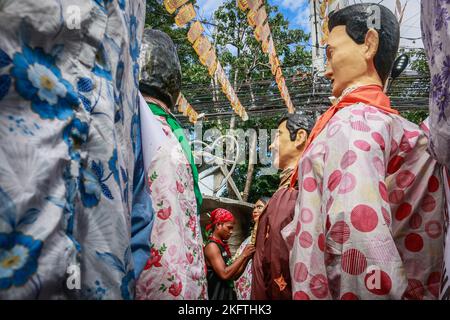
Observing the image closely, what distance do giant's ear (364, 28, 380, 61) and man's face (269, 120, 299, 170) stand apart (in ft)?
3.30

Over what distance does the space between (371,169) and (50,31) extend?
990mm

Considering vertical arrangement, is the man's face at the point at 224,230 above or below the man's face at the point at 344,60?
below

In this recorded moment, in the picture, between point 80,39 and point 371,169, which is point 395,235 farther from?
point 80,39

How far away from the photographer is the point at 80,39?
78cm

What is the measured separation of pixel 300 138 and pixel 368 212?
150 centimetres

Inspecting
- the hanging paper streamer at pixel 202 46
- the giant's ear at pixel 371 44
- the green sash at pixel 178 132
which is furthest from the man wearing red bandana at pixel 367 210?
the hanging paper streamer at pixel 202 46

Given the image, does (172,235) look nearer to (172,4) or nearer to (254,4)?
(172,4)

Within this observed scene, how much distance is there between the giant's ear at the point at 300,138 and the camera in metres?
2.77

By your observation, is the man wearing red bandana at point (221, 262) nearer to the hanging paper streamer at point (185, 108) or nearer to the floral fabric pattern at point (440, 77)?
the floral fabric pattern at point (440, 77)

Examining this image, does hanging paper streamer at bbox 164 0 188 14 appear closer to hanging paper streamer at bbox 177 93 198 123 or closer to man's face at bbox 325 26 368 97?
hanging paper streamer at bbox 177 93 198 123

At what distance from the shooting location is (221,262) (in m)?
3.57

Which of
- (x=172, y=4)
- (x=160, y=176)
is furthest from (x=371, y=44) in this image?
(x=172, y=4)

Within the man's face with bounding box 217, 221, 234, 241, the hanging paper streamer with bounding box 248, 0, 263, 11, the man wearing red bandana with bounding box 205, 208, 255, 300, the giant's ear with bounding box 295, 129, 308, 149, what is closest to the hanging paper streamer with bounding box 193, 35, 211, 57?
the hanging paper streamer with bounding box 248, 0, 263, 11
